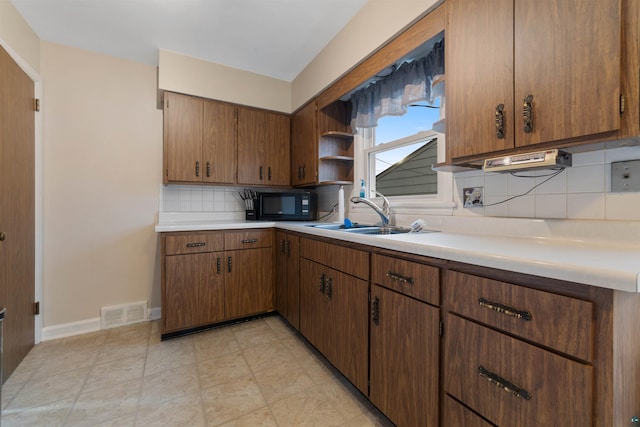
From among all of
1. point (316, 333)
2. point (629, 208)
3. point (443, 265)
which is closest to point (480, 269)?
point (443, 265)

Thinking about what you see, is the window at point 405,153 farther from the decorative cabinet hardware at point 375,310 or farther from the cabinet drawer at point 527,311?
the cabinet drawer at point 527,311

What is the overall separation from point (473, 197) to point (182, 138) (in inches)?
92.5

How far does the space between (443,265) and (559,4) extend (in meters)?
0.96

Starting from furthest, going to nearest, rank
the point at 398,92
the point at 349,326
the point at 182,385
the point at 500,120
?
1. the point at 398,92
2. the point at 182,385
3. the point at 349,326
4. the point at 500,120

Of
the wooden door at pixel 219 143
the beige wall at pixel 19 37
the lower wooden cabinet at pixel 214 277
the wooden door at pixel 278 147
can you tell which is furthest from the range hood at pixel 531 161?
the beige wall at pixel 19 37

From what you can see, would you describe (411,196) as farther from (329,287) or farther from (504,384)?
(504,384)

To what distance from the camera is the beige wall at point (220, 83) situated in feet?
7.64

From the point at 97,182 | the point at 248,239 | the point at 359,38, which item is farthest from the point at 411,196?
the point at 97,182

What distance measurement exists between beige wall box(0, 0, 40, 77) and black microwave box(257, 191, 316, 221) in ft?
6.31

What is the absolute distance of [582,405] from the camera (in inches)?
25.2

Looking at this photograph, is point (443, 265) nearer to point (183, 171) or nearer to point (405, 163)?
point (405, 163)

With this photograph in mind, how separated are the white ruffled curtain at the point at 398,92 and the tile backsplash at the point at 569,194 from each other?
68cm

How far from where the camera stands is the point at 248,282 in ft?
7.79

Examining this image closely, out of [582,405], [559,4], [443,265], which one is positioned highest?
[559,4]
